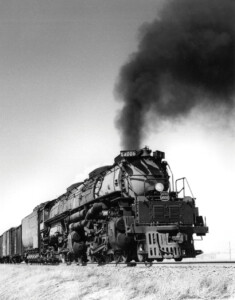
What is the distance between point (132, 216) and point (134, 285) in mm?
5463

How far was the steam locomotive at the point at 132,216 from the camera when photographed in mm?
14562

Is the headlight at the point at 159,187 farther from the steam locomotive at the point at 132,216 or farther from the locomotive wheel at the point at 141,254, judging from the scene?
the locomotive wheel at the point at 141,254

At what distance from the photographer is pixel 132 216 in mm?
15117

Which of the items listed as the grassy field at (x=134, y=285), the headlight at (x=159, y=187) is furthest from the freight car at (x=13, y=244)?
the grassy field at (x=134, y=285)

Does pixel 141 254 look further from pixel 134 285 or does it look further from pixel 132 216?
pixel 134 285

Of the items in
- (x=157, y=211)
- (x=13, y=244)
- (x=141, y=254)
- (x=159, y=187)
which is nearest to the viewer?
(x=141, y=254)

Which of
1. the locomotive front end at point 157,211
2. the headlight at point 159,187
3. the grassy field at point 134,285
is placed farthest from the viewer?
the headlight at point 159,187

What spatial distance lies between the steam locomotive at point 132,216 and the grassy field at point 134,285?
2609 millimetres

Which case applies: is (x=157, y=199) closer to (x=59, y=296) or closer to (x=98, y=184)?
(x=98, y=184)

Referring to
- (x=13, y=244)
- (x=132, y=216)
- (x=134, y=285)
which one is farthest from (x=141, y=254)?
(x=13, y=244)

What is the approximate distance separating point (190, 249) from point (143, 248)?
158 cm

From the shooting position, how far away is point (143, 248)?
48.3 ft

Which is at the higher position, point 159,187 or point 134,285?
point 159,187

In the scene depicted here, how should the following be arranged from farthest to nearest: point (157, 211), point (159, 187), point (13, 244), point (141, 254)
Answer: point (13, 244), point (159, 187), point (157, 211), point (141, 254)
